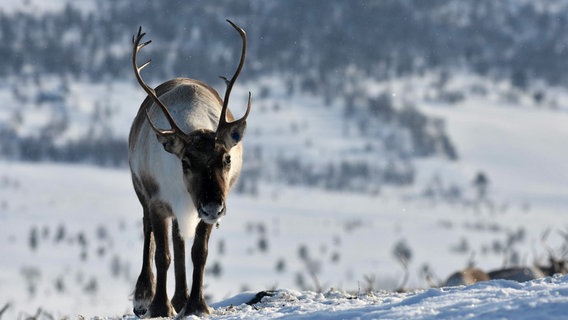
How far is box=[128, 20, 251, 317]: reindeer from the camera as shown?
9250 mm

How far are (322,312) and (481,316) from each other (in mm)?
1351

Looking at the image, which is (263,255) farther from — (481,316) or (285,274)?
(481,316)

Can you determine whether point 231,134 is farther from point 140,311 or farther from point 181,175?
point 140,311

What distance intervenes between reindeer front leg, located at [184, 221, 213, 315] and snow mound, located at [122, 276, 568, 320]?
0.31 metres

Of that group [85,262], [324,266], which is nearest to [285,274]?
[324,266]

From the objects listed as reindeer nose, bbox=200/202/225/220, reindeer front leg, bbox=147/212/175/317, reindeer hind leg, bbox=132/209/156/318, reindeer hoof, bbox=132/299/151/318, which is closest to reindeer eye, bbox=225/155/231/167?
reindeer nose, bbox=200/202/225/220

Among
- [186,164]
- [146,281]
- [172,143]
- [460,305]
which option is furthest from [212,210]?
[146,281]

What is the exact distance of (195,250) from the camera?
396 inches

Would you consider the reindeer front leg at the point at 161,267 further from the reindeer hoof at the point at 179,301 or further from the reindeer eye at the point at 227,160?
the reindeer eye at the point at 227,160

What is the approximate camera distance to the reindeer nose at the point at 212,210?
346 inches

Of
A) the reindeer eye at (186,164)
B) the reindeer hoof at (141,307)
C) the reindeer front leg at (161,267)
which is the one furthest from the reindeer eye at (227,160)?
the reindeer hoof at (141,307)

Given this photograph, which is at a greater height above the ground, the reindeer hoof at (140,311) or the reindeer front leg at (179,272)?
the reindeer front leg at (179,272)

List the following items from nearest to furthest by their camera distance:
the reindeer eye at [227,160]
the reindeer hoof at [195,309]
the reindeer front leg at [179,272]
→ the reindeer eye at [227,160], the reindeer hoof at [195,309], the reindeer front leg at [179,272]

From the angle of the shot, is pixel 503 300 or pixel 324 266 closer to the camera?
pixel 503 300
